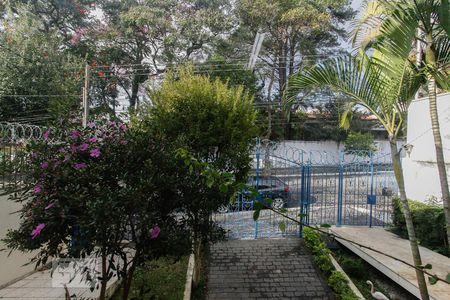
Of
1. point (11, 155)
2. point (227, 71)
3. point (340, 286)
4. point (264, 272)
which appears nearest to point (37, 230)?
point (11, 155)

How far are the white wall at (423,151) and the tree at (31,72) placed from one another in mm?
12620

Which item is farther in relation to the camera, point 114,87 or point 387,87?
point 114,87

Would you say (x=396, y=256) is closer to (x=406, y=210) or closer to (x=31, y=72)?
(x=406, y=210)

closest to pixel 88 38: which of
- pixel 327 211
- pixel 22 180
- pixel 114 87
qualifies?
pixel 114 87

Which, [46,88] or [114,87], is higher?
[114,87]

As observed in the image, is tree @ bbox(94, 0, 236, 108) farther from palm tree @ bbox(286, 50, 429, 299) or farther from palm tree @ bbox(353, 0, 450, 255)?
palm tree @ bbox(353, 0, 450, 255)

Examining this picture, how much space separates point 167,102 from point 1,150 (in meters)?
2.53

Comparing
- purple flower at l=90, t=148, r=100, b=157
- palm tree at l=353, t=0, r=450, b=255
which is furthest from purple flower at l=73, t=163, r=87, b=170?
palm tree at l=353, t=0, r=450, b=255

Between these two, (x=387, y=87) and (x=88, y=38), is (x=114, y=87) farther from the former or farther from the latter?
(x=387, y=87)

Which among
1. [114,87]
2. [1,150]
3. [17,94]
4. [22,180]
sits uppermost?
[114,87]

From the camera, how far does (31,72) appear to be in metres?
13.8

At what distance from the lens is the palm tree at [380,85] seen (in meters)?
2.90

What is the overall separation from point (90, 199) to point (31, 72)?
14.5 m

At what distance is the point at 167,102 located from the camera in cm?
532
